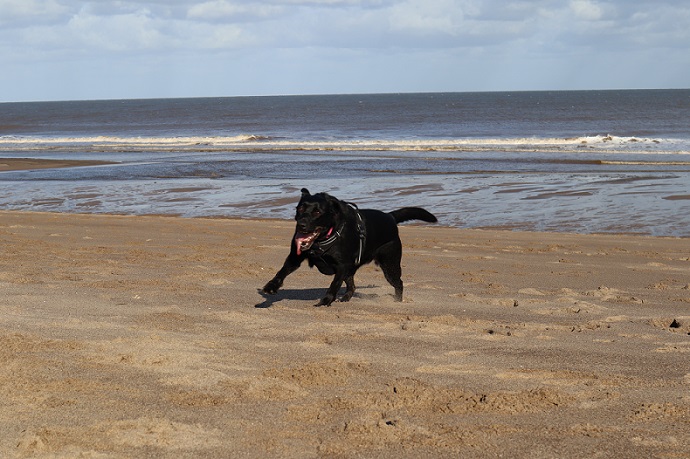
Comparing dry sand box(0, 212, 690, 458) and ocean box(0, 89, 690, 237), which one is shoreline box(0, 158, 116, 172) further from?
dry sand box(0, 212, 690, 458)

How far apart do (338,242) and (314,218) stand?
1.10ft

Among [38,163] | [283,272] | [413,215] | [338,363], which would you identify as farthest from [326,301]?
[38,163]

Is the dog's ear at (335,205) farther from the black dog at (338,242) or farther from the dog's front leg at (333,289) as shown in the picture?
the dog's front leg at (333,289)

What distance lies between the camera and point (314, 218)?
19.5ft

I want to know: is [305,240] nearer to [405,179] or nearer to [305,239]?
[305,239]

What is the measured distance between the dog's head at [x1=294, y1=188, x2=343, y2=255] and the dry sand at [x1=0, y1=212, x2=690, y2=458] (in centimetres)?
54

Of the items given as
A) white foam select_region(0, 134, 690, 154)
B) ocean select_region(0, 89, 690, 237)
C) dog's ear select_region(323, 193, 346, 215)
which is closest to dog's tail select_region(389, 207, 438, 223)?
dog's ear select_region(323, 193, 346, 215)

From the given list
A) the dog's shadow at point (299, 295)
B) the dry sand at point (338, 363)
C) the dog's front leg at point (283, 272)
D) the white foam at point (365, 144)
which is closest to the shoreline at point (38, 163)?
the white foam at point (365, 144)

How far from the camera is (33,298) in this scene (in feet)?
20.2

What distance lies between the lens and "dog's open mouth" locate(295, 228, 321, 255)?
6035 millimetres

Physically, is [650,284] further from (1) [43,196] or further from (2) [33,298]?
(1) [43,196]

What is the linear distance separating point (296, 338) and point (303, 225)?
1.06 meters

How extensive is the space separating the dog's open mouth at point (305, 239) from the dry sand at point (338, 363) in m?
0.48

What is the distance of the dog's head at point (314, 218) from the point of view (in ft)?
19.4
